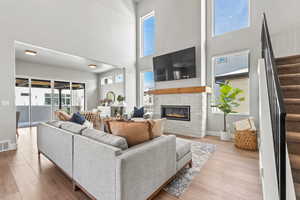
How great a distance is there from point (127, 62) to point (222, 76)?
12.8 ft

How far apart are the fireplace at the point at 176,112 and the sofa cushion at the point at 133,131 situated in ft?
10.5

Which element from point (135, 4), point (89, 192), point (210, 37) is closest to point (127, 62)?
point (135, 4)

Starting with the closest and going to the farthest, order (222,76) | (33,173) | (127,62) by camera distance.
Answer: (33,173) < (222,76) < (127,62)

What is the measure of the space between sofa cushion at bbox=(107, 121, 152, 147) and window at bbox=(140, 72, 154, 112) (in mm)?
4371

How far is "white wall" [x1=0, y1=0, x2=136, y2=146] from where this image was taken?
326 centimetres

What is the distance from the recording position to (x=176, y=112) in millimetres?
4859

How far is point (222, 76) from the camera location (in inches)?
169

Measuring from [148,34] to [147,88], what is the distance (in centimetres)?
252

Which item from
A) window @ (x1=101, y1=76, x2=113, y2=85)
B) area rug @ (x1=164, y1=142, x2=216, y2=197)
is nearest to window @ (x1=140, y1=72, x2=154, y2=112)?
window @ (x1=101, y1=76, x2=113, y2=85)

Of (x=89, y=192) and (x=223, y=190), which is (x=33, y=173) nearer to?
(x=89, y=192)

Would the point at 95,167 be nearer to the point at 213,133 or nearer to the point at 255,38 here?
the point at 213,133

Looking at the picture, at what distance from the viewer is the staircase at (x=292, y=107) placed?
50.1 inches

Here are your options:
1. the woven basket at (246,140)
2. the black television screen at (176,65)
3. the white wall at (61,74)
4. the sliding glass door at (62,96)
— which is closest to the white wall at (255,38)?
the black television screen at (176,65)

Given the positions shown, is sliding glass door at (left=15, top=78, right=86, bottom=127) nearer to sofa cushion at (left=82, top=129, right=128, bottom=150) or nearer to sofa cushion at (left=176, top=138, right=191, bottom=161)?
sofa cushion at (left=82, top=129, right=128, bottom=150)
